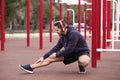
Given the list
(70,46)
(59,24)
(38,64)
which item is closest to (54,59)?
(38,64)

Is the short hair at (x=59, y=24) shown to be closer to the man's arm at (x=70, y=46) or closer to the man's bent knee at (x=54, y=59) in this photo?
the man's arm at (x=70, y=46)

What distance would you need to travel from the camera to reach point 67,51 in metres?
7.75

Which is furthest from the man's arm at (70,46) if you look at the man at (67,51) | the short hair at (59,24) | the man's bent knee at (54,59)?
the short hair at (59,24)

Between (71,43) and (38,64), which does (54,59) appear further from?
(71,43)

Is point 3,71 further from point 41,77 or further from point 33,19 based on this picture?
point 33,19

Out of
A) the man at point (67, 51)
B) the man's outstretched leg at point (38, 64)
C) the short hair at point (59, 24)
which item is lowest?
the man's outstretched leg at point (38, 64)

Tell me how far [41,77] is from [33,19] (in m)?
44.7

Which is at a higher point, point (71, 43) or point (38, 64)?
point (71, 43)

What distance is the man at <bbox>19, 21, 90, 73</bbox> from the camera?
776 centimetres

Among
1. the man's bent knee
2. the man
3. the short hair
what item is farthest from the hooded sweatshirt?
the short hair

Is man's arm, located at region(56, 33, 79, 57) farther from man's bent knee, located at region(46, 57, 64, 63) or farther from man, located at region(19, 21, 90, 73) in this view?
man's bent knee, located at region(46, 57, 64, 63)

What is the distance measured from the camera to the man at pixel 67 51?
7.76 metres

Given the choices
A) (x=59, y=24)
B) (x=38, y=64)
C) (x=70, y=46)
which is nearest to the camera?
(x=59, y=24)

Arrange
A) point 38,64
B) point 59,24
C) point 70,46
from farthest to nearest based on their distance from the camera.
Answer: point 38,64
point 70,46
point 59,24
